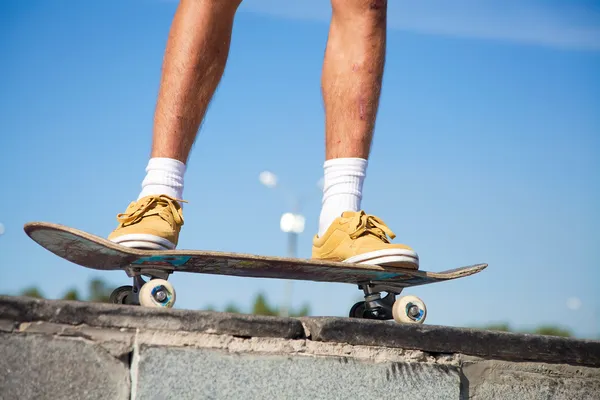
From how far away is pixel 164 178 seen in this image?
3.07m

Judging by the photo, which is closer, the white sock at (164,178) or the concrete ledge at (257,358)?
the concrete ledge at (257,358)

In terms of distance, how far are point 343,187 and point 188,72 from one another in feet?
2.82

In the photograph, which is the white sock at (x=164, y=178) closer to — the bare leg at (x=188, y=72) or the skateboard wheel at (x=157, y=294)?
the bare leg at (x=188, y=72)

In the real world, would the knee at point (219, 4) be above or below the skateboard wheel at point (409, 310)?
above

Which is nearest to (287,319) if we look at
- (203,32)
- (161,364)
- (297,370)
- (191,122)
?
(297,370)

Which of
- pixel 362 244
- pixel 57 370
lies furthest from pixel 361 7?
pixel 57 370

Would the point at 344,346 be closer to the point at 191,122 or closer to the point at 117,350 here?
the point at 117,350

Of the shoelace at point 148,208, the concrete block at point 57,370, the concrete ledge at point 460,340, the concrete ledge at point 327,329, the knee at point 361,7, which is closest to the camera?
the concrete block at point 57,370

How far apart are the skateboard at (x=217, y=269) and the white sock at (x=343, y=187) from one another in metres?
0.32

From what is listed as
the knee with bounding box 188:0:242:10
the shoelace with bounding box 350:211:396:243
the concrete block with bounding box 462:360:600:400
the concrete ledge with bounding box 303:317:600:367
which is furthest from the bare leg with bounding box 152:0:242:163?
the concrete block with bounding box 462:360:600:400

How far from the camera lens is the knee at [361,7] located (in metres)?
3.49

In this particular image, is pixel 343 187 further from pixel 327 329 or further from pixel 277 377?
pixel 277 377

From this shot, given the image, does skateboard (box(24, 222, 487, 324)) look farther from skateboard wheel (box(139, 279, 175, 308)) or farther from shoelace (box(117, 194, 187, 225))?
shoelace (box(117, 194, 187, 225))

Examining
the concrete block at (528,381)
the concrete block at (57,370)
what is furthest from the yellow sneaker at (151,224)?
the concrete block at (528,381)
